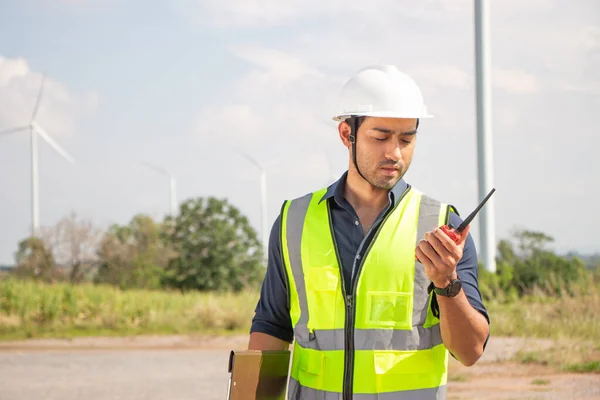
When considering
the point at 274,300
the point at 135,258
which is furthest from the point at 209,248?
the point at 274,300

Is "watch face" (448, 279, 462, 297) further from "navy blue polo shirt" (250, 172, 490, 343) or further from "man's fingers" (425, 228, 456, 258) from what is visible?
"navy blue polo shirt" (250, 172, 490, 343)

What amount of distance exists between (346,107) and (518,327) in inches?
424

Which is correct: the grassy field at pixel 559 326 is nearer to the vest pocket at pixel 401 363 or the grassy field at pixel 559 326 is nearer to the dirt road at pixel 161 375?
the dirt road at pixel 161 375

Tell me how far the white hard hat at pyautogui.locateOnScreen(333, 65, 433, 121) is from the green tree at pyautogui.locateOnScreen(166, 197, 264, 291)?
20.9 m

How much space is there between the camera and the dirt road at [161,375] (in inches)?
367

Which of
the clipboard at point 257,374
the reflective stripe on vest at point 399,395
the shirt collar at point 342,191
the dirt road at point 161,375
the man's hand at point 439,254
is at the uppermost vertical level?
the shirt collar at point 342,191

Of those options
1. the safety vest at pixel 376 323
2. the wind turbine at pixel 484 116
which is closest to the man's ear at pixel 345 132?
the safety vest at pixel 376 323

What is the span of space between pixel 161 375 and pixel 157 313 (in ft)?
18.1

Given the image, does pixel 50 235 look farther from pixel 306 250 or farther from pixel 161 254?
pixel 306 250

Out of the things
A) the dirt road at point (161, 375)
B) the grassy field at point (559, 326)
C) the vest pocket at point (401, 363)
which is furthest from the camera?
the grassy field at point (559, 326)

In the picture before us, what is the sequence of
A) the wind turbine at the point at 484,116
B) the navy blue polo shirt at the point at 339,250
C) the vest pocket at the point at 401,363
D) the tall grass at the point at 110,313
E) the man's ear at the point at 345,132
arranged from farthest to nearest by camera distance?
the wind turbine at the point at 484,116 < the tall grass at the point at 110,313 < the man's ear at the point at 345,132 < the navy blue polo shirt at the point at 339,250 < the vest pocket at the point at 401,363

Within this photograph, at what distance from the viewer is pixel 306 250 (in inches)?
120

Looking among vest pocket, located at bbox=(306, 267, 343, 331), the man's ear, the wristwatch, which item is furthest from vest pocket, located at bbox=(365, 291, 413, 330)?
the man's ear

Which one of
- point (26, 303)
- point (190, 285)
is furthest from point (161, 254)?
point (26, 303)
